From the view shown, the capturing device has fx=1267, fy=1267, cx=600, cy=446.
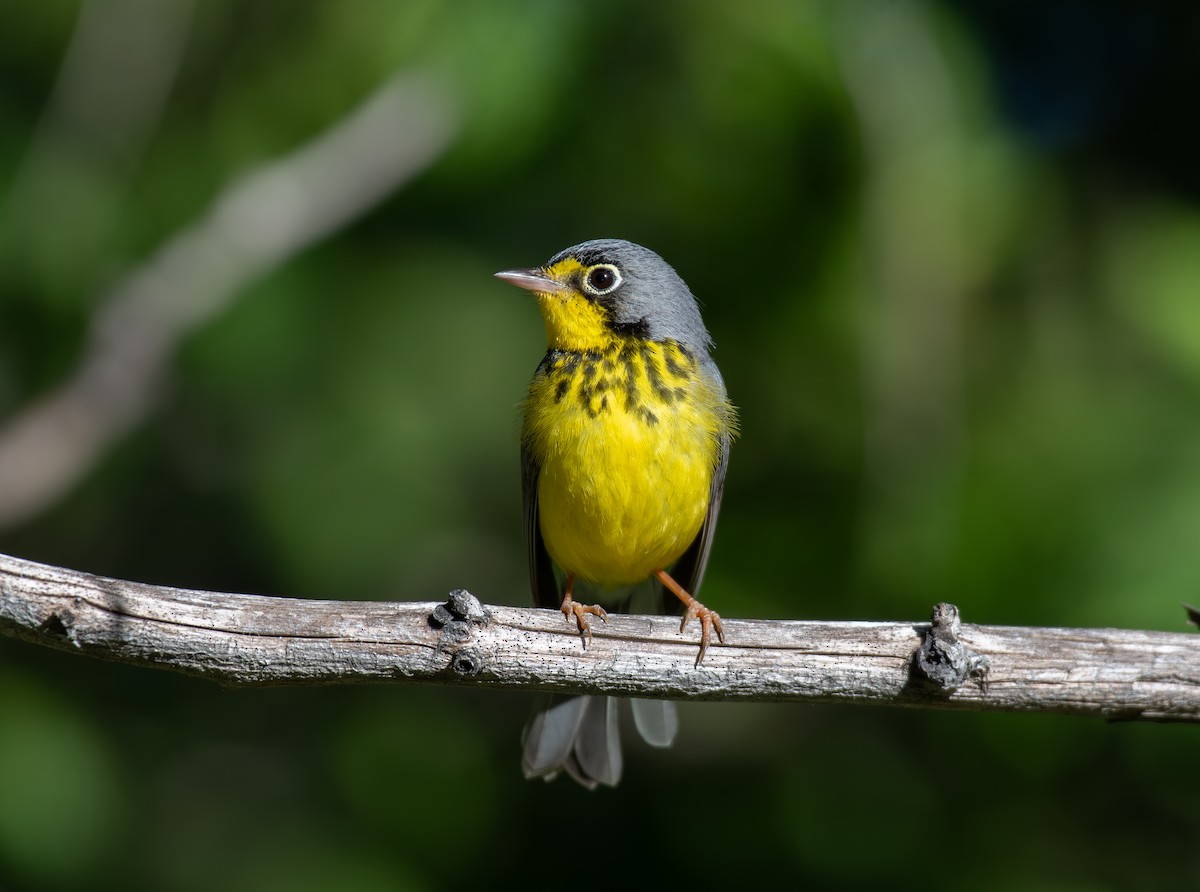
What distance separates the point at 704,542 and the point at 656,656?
1.62 metres

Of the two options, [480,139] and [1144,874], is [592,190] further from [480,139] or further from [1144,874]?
[1144,874]

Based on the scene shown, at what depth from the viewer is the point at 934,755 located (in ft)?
19.0

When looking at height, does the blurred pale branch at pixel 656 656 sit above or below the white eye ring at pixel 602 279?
below

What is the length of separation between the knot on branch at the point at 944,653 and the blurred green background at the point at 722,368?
0.83 m

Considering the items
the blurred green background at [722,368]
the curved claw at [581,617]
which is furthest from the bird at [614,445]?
the blurred green background at [722,368]

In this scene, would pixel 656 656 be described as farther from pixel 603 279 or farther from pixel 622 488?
pixel 603 279

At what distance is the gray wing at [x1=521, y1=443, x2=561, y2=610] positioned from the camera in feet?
19.3

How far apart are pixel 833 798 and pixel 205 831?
3506 millimetres

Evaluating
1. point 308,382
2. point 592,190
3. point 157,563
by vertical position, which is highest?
point 592,190

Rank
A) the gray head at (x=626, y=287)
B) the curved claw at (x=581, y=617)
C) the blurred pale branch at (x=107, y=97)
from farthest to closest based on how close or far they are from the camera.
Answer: the blurred pale branch at (x=107, y=97), the gray head at (x=626, y=287), the curved claw at (x=581, y=617)

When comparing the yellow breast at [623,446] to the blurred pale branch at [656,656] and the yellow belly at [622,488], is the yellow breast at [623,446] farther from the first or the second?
the blurred pale branch at [656,656]

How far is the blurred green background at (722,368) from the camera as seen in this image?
5.52 metres

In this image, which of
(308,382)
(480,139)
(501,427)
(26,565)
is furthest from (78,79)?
(26,565)

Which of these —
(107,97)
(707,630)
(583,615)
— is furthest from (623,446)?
(107,97)
